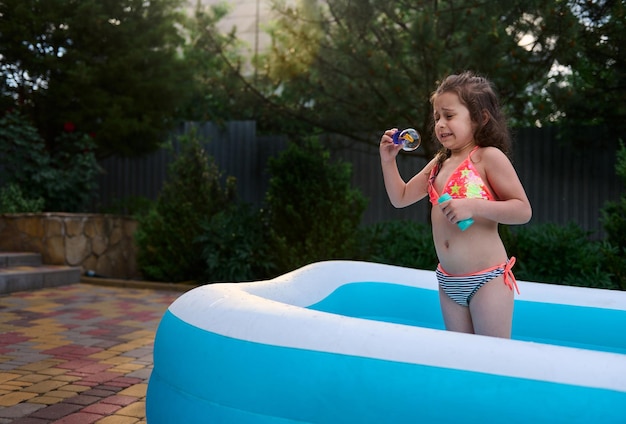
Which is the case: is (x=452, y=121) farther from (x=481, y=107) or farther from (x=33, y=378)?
(x=33, y=378)

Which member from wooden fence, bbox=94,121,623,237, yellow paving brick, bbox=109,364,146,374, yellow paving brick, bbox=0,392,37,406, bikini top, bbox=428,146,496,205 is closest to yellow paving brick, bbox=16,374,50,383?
yellow paving brick, bbox=0,392,37,406

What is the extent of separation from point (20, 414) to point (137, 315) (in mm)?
3001

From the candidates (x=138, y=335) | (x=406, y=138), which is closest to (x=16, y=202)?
(x=138, y=335)

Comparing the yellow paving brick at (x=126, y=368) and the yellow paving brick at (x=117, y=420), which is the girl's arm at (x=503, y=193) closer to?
the yellow paving brick at (x=117, y=420)

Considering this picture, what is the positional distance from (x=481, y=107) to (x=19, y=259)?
296 inches

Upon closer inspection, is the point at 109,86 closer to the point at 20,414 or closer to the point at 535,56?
the point at 535,56

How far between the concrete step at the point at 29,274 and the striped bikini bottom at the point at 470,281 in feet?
20.2

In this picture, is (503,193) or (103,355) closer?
(503,193)

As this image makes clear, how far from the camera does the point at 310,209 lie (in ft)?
25.0

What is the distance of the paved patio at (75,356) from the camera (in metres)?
3.44

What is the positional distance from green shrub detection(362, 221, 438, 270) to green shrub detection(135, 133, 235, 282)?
2.13 meters

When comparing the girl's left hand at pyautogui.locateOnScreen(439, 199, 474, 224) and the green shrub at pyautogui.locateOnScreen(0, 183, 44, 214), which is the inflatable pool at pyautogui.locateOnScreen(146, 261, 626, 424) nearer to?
the girl's left hand at pyautogui.locateOnScreen(439, 199, 474, 224)

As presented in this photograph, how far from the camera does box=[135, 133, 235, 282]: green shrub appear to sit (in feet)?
27.5

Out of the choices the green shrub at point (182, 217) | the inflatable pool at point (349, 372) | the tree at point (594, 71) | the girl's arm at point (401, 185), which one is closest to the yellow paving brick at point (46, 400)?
the inflatable pool at point (349, 372)
